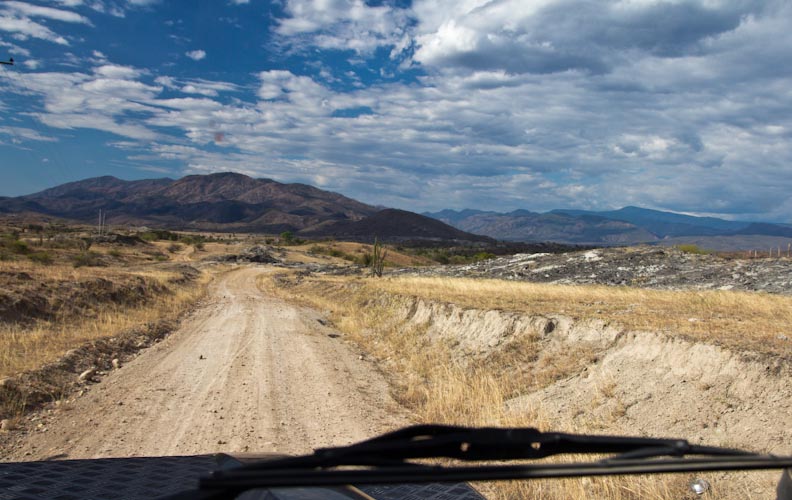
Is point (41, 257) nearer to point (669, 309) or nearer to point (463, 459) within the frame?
point (669, 309)

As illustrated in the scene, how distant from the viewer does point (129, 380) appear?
9781 millimetres

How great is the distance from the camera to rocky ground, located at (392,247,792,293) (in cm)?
2208

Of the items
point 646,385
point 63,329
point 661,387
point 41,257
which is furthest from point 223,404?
point 41,257

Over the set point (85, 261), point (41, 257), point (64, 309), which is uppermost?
point (41, 257)

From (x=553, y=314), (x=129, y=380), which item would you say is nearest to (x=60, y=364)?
(x=129, y=380)

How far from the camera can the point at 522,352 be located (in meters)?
11.0

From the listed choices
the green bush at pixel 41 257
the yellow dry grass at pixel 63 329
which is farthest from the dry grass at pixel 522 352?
the green bush at pixel 41 257

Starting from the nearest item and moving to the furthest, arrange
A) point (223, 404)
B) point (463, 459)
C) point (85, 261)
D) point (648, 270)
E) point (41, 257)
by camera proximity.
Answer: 1. point (463, 459)
2. point (223, 404)
3. point (648, 270)
4. point (41, 257)
5. point (85, 261)

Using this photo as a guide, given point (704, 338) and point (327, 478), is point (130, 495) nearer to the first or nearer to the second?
point (327, 478)

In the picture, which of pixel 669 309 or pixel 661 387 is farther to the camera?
pixel 669 309

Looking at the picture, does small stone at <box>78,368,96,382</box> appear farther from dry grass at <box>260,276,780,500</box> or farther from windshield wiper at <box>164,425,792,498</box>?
windshield wiper at <box>164,425,792,498</box>

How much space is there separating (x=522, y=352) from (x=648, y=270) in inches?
789

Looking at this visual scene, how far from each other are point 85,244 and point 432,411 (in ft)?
209

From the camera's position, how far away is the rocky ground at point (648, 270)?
22078 millimetres
